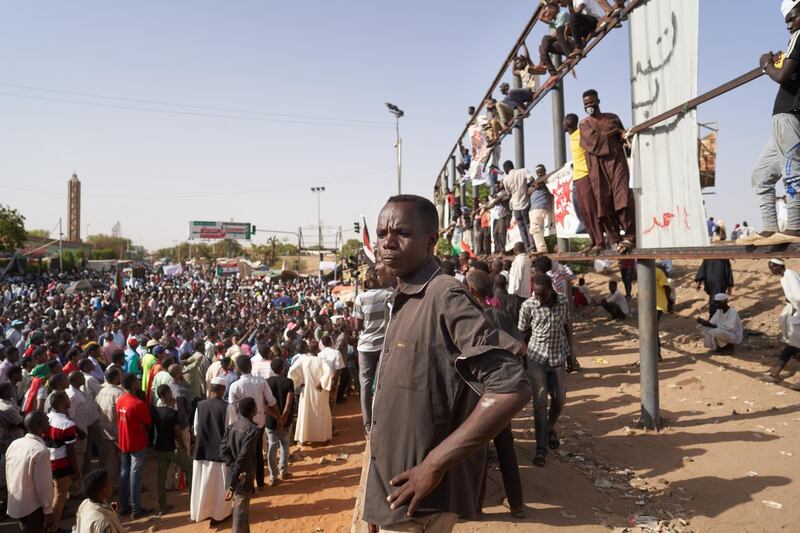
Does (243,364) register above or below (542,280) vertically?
below

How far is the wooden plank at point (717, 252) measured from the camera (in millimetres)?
3455

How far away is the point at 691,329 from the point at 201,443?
32.8 feet

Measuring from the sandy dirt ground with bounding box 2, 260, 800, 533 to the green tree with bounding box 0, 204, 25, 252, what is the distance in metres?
45.7

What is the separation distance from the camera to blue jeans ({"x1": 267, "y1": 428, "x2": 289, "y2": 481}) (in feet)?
23.0

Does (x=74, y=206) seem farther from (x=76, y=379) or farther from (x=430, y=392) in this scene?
(x=430, y=392)

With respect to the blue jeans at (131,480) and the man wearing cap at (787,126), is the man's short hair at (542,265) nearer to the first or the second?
the man wearing cap at (787,126)

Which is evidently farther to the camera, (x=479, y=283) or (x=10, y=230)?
(x=10, y=230)

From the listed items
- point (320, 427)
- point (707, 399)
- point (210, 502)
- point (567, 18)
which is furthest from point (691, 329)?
point (210, 502)

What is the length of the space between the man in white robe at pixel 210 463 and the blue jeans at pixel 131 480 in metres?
0.86

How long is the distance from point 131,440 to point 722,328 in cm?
938

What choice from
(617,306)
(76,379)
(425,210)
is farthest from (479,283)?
(617,306)

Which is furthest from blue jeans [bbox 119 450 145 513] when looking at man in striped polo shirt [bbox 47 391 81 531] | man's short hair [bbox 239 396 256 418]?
man's short hair [bbox 239 396 256 418]

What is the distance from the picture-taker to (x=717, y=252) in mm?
4301

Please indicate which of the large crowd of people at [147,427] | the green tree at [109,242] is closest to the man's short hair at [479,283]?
the large crowd of people at [147,427]
